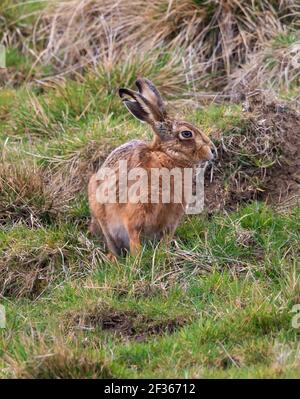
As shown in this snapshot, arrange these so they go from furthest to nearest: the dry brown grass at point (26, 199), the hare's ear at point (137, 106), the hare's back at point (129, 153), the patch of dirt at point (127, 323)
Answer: the dry brown grass at point (26, 199), the hare's back at point (129, 153), the hare's ear at point (137, 106), the patch of dirt at point (127, 323)

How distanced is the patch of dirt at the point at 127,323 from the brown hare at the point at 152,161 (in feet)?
2.46

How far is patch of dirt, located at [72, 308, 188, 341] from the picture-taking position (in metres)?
7.68

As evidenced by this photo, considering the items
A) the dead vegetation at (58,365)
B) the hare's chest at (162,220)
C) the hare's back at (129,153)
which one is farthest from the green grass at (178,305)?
the hare's back at (129,153)

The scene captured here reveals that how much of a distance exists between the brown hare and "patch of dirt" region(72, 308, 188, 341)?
29.5 inches

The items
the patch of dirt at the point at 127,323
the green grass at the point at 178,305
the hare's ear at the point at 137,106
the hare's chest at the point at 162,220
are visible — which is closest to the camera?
the green grass at the point at 178,305

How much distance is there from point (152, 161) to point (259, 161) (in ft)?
4.66

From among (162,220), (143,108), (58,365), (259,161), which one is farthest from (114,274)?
(259,161)

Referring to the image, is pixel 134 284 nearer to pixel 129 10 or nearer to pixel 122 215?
pixel 122 215

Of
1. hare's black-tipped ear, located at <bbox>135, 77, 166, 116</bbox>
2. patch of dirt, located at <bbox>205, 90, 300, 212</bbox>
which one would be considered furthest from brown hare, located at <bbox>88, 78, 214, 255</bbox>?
patch of dirt, located at <bbox>205, 90, 300, 212</bbox>

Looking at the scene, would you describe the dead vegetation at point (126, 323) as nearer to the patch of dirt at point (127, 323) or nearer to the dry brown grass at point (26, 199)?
the patch of dirt at point (127, 323)

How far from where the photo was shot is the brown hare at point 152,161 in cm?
851

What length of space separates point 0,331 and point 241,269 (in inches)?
74.5

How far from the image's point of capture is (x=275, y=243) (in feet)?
28.4

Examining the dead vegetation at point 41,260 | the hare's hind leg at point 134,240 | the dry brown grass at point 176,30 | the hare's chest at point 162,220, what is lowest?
the dead vegetation at point 41,260
